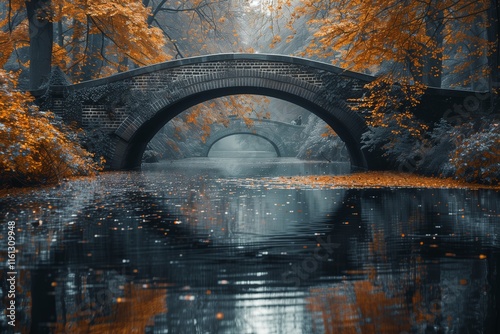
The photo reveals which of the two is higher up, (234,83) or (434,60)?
(434,60)

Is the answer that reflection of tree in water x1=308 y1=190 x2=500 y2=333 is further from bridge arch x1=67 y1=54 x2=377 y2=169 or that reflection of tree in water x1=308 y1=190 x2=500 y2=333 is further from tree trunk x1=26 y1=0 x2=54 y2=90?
tree trunk x1=26 y1=0 x2=54 y2=90

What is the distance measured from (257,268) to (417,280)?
3.82 ft

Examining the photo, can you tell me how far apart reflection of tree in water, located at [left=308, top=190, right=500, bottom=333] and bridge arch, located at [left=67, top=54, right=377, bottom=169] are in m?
11.8

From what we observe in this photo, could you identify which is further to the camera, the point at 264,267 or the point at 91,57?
the point at 91,57

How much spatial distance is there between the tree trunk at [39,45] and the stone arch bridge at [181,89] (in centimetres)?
90

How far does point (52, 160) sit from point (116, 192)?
2019mm

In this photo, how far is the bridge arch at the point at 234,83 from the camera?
19.4 m

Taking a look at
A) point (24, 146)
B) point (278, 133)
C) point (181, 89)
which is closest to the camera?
point (24, 146)

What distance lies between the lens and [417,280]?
4.30 m

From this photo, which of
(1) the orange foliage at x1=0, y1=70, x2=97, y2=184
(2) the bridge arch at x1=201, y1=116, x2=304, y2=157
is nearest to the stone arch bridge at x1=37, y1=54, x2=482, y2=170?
(1) the orange foliage at x1=0, y1=70, x2=97, y2=184

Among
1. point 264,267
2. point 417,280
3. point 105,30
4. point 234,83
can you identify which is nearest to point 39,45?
point 105,30

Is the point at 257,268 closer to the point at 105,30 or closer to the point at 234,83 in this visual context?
the point at 234,83

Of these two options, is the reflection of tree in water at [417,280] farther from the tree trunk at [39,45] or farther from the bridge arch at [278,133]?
the bridge arch at [278,133]

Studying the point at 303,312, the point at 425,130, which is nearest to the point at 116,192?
the point at 303,312
